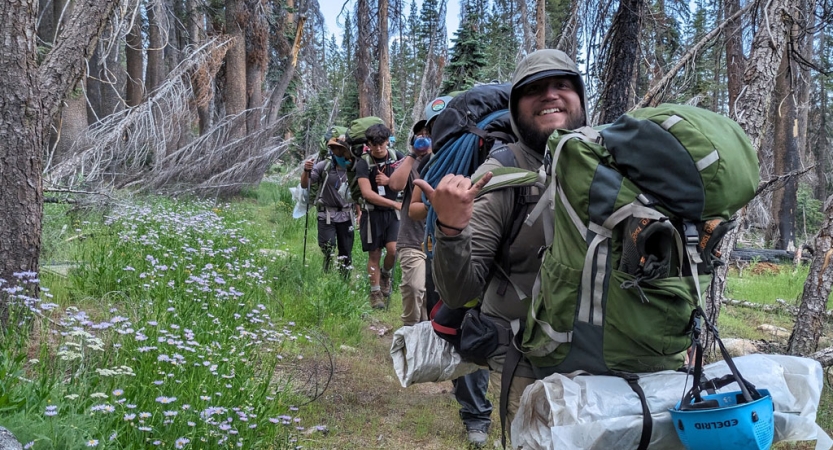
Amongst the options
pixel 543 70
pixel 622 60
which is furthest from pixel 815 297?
pixel 543 70

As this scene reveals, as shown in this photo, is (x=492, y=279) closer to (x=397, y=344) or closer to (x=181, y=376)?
(x=397, y=344)

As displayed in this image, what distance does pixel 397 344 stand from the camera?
112 inches

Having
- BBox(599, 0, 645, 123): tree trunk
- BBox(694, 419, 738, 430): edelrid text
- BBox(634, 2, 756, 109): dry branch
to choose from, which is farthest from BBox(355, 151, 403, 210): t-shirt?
BBox(694, 419, 738, 430): edelrid text

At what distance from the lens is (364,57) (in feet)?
51.5

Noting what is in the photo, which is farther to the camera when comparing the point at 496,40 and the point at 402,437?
the point at 496,40

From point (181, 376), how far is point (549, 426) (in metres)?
2.03

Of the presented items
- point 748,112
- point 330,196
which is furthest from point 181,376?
point 330,196

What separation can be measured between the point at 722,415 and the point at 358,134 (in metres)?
5.75

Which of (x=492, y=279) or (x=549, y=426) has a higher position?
(x=492, y=279)

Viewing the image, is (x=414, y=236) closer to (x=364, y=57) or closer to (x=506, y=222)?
(x=506, y=222)

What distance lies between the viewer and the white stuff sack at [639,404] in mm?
1708

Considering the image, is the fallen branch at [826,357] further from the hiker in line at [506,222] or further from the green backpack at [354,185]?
the green backpack at [354,185]

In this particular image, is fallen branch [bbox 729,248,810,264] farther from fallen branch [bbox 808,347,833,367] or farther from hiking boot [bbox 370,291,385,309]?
hiking boot [bbox 370,291,385,309]

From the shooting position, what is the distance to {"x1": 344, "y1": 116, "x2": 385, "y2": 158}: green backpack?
6917 mm
